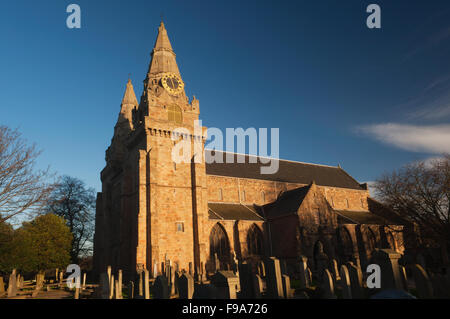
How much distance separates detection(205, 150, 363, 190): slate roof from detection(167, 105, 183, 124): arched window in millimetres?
7619

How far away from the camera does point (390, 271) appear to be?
9.52 metres

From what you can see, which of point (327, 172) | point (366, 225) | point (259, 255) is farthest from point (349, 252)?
point (327, 172)

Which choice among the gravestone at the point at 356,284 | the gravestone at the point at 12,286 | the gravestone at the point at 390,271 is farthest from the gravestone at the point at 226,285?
the gravestone at the point at 12,286

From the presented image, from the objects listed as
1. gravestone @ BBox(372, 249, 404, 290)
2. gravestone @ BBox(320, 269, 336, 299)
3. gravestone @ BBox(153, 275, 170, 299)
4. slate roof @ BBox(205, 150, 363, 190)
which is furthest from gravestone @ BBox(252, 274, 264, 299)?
slate roof @ BBox(205, 150, 363, 190)

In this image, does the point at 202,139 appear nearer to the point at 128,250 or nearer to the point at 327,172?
the point at 128,250

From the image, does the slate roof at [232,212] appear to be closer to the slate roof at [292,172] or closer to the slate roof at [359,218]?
the slate roof at [292,172]

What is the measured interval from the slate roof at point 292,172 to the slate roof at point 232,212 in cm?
390

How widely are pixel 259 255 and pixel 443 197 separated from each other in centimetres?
1861

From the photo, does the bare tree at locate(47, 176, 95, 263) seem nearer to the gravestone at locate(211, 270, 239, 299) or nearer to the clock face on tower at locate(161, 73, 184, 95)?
the clock face on tower at locate(161, 73, 184, 95)

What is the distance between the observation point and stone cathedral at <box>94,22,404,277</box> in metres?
28.2

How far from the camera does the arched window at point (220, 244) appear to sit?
30.4 metres

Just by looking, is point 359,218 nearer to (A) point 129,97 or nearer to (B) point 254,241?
(B) point 254,241

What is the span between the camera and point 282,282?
11578 millimetres

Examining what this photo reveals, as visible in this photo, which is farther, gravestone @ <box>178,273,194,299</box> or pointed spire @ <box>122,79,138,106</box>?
pointed spire @ <box>122,79,138,106</box>
